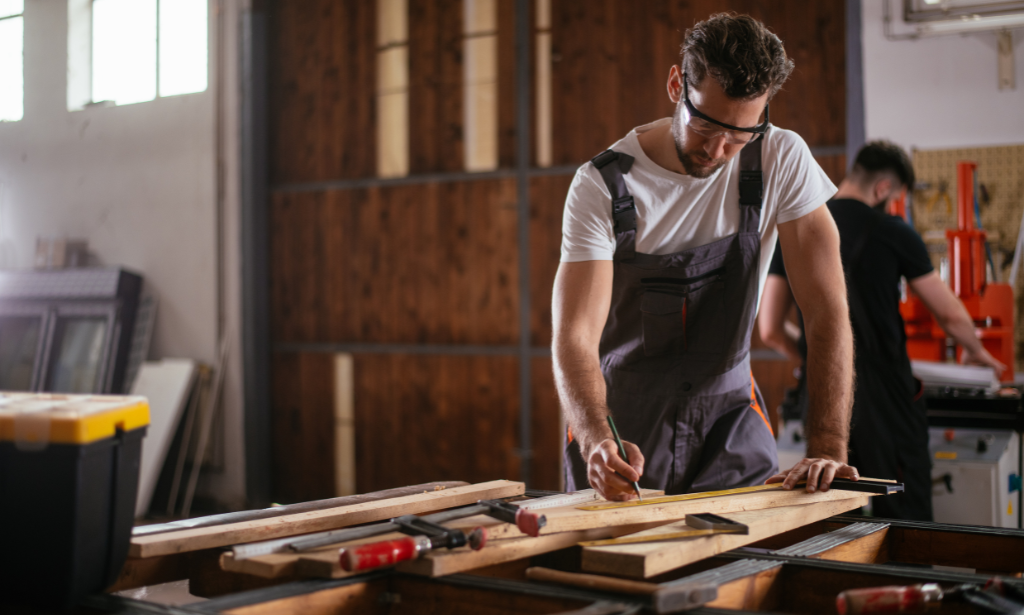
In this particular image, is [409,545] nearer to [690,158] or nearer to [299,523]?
[299,523]

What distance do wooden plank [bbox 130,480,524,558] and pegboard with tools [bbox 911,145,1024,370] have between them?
2.88 meters

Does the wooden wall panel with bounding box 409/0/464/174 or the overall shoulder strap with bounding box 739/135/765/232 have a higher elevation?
the wooden wall panel with bounding box 409/0/464/174

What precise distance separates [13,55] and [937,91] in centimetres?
491

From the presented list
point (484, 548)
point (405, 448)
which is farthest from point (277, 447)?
point (484, 548)

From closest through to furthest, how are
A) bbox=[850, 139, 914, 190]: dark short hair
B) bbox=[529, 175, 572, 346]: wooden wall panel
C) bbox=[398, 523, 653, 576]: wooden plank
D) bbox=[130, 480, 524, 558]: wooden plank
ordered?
1. bbox=[398, 523, 653, 576]: wooden plank
2. bbox=[130, 480, 524, 558]: wooden plank
3. bbox=[850, 139, 914, 190]: dark short hair
4. bbox=[529, 175, 572, 346]: wooden wall panel

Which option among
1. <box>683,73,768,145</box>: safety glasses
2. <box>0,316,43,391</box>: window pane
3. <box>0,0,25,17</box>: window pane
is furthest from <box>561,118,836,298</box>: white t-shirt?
<box>0,0,25,17</box>: window pane

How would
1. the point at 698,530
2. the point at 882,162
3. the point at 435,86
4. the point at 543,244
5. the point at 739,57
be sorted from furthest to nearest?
the point at 435,86 < the point at 543,244 < the point at 882,162 < the point at 739,57 < the point at 698,530

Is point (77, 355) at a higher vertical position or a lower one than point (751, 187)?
lower

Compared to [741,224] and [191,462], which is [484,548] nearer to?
[741,224]

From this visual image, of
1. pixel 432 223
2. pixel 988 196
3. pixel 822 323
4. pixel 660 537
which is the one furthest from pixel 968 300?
pixel 432 223

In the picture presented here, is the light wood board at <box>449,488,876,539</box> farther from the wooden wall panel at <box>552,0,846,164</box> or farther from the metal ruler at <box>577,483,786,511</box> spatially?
the wooden wall panel at <box>552,0,846,164</box>

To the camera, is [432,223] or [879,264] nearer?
[879,264]

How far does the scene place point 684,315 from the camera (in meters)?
1.58

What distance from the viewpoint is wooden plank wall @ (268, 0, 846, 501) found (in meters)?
3.91
